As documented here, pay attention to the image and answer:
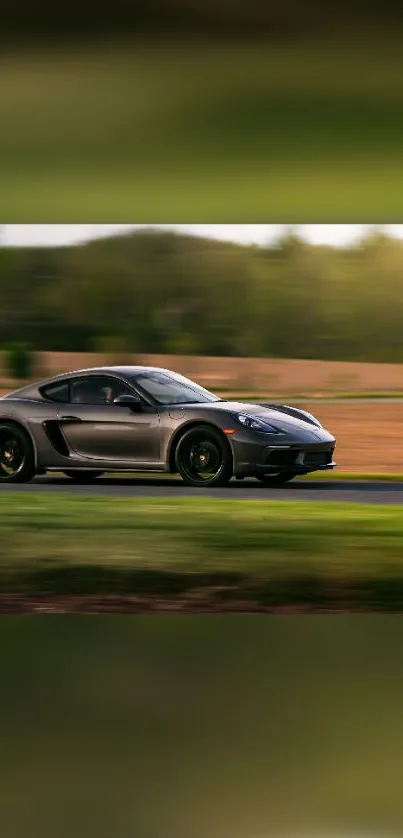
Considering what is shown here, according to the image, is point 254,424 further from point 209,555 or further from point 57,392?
point 209,555

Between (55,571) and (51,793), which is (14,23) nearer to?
(51,793)

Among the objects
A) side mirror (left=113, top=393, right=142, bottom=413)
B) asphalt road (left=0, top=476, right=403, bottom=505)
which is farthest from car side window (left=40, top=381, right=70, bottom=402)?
asphalt road (left=0, top=476, right=403, bottom=505)

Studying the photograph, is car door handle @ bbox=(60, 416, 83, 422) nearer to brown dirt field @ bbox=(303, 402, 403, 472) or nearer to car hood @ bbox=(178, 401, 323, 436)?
car hood @ bbox=(178, 401, 323, 436)

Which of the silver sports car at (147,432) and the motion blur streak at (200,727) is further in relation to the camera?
A: the silver sports car at (147,432)

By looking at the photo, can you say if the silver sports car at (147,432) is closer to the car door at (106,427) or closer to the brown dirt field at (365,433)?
the car door at (106,427)

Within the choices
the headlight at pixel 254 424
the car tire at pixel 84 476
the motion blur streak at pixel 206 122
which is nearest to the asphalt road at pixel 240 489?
the car tire at pixel 84 476

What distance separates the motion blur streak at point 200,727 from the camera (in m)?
4.35

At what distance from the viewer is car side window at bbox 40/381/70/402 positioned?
46.3 feet

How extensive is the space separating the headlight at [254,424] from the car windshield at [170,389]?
2.34 ft

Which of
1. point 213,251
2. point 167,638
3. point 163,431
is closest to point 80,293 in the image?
point 213,251

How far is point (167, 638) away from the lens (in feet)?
23.4

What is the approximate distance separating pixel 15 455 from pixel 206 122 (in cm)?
851

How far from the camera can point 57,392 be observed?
46.5 ft

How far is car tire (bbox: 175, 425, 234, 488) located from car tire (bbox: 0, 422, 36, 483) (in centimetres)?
148
